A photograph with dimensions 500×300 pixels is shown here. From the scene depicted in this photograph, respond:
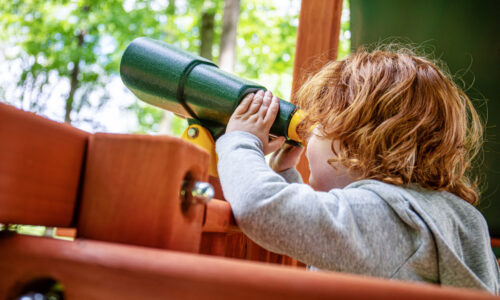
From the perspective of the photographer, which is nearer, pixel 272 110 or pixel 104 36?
pixel 272 110

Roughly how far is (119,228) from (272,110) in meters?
0.61

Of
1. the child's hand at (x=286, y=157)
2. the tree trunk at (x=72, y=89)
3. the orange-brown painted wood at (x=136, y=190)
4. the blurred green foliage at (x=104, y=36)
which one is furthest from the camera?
the tree trunk at (x=72, y=89)

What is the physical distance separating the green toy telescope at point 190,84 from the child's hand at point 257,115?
0.08 feet

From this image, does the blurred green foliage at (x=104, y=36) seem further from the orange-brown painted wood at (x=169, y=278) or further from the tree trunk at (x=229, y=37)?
the orange-brown painted wood at (x=169, y=278)

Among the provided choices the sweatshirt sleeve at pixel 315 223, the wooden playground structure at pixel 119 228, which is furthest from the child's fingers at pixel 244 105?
the wooden playground structure at pixel 119 228

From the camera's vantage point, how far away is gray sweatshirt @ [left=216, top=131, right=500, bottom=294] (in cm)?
68

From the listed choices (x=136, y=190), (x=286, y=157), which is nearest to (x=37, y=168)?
(x=136, y=190)

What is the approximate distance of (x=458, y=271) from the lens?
0.75 metres

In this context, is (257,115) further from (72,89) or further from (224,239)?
(72,89)

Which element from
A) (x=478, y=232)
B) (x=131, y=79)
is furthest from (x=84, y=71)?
(x=478, y=232)

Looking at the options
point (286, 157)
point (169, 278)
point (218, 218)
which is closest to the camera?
point (169, 278)

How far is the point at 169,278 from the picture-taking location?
360mm

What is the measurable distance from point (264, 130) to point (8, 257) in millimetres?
638

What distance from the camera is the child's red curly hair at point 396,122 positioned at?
0.95 meters
